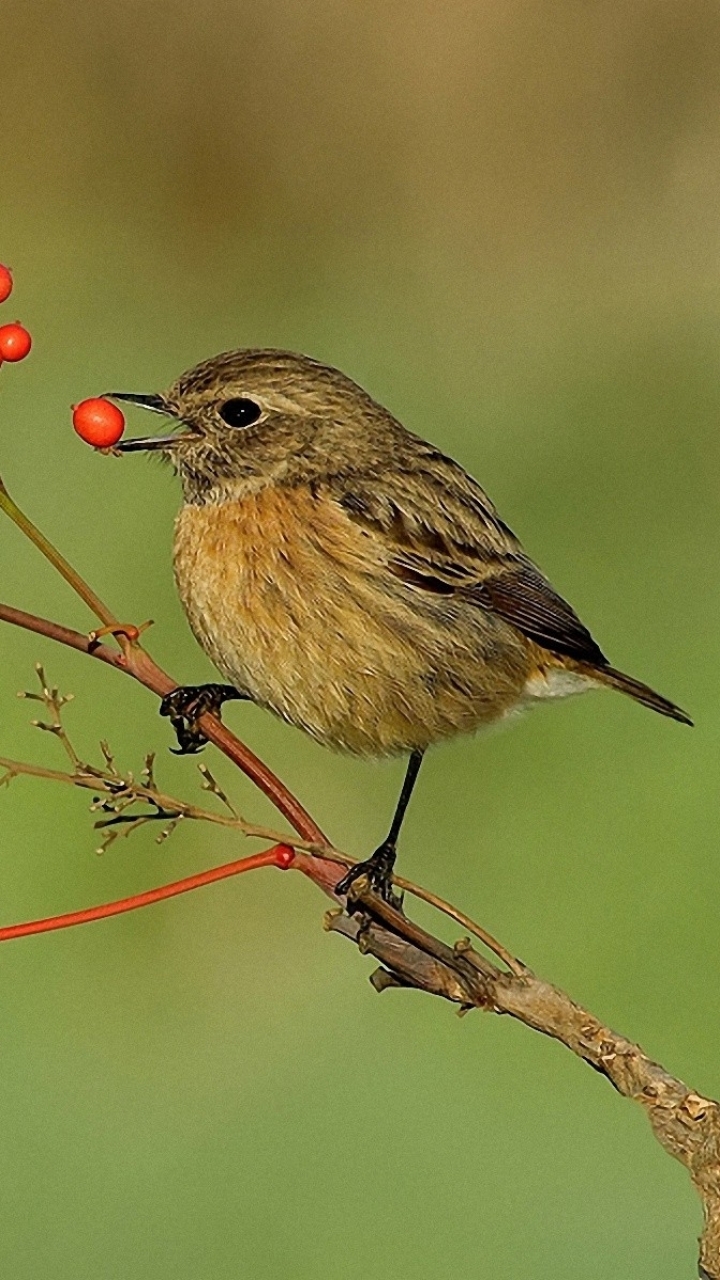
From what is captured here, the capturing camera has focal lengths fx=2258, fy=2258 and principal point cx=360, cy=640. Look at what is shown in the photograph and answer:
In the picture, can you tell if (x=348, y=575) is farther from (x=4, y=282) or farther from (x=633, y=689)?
(x=4, y=282)

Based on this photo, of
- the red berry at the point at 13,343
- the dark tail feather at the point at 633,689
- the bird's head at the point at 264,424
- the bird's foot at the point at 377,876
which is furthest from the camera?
the dark tail feather at the point at 633,689

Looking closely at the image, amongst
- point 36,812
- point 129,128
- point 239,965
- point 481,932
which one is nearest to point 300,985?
point 239,965

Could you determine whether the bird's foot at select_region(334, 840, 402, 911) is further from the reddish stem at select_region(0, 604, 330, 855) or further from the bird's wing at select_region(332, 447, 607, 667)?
the bird's wing at select_region(332, 447, 607, 667)

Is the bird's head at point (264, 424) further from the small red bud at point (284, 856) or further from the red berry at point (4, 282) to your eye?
the small red bud at point (284, 856)

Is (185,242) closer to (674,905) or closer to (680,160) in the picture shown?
(680,160)

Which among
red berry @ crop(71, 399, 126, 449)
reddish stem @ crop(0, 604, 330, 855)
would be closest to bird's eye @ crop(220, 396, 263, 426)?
red berry @ crop(71, 399, 126, 449)

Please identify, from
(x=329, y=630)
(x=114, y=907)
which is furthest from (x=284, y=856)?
(x=329, y=630)

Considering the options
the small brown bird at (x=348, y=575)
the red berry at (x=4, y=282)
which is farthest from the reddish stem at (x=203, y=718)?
the small brown bird at (x=348, y=575)
